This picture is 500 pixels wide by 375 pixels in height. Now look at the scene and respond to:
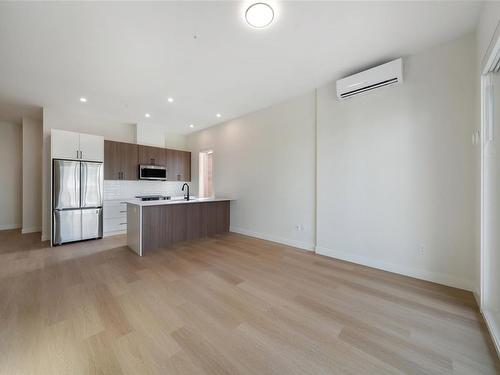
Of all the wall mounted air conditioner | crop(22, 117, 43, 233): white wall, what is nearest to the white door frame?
the wall mounted air conditioner

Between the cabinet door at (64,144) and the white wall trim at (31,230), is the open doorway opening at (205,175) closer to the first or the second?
the cabinet door at (64,144)

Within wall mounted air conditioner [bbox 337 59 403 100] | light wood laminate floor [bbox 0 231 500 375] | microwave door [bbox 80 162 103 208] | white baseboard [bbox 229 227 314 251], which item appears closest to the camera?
→ light wood laminate floor [bbox 0 231 500 375]

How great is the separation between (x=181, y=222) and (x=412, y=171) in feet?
12.9

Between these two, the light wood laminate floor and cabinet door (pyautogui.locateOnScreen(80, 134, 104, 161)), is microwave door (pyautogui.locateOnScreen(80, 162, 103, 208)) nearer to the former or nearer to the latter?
cabinet door (pyautogui.locateOnScreen(80, 134, 104, 161))

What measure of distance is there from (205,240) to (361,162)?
332 centimetres

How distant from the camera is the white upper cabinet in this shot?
154 inches

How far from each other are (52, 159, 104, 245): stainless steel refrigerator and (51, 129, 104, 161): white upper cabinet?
14cm

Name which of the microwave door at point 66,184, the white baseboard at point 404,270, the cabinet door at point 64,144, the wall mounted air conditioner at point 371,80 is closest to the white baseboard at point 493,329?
the white baseboard at point 404,270

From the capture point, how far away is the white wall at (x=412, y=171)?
2229mm

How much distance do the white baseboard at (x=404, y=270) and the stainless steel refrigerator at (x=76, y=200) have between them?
15.5ft

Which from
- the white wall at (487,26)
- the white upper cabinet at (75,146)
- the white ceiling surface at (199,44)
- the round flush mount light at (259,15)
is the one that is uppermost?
the white ceiling surface at (199,44)

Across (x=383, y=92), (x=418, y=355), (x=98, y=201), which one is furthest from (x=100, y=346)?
(x=383, y=92)

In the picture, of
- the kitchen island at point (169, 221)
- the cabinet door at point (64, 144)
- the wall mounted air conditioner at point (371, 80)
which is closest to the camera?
the wall mounted air conditioner at point (371, 80)

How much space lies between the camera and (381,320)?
1746mm
